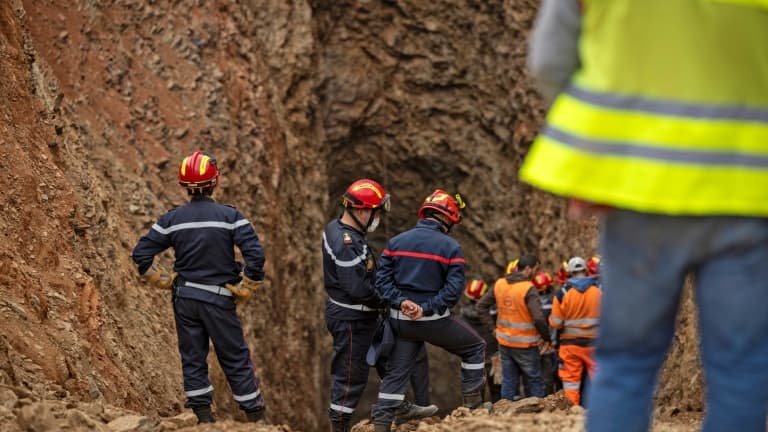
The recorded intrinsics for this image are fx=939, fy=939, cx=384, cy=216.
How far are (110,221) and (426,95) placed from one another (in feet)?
32.9

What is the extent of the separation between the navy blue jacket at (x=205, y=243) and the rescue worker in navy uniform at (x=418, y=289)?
123cm

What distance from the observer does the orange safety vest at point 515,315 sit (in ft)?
35.2

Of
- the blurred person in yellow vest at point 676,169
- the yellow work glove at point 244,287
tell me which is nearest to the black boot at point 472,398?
the yellow work glove at point 244,287

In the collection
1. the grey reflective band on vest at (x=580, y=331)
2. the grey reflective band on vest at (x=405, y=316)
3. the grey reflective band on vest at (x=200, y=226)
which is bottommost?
the grey reflective band on vest at (x=580, y=331)

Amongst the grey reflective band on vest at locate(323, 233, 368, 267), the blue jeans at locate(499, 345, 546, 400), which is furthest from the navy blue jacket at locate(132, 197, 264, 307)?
the blue jeans at locate(499, 345, 546, 400)

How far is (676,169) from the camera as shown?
8.50 ft

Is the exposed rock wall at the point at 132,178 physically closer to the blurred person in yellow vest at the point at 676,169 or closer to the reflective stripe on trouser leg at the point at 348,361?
the reflective stripe on trouser leg at the point at 348,361

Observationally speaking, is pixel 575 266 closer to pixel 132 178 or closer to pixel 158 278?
pixel 158 278

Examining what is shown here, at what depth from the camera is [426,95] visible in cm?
1844

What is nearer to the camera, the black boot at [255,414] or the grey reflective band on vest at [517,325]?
the black boot at [255,414]

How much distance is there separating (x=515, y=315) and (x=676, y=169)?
8.33 meters

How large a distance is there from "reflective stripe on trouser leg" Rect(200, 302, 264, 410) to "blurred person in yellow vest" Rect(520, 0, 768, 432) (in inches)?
182

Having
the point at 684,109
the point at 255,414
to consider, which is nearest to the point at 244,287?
the point at 255,414

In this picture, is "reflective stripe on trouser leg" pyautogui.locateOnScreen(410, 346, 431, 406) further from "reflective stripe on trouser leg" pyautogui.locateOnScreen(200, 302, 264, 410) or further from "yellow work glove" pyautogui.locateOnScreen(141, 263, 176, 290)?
"yellow work glove" pyautogui.locateOnScreen(141, 263, 176, 290)
